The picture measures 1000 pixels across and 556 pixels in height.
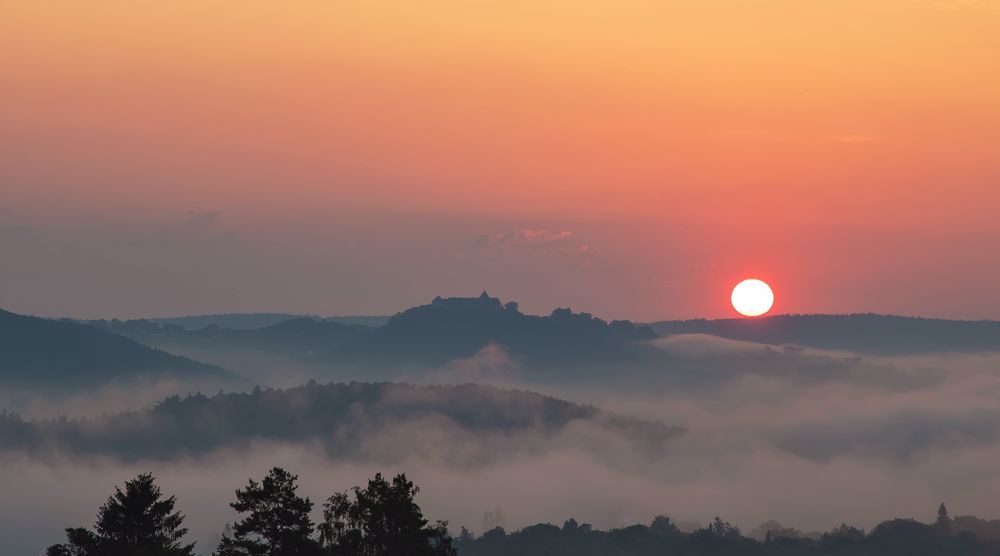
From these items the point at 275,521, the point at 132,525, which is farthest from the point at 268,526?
the point at 132,525

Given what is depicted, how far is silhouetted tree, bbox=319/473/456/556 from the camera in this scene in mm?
99875

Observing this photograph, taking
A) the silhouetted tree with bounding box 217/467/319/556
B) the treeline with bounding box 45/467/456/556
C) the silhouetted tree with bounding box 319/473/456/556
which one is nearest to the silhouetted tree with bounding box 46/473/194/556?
the treeline with bounding box 45/467/456/556

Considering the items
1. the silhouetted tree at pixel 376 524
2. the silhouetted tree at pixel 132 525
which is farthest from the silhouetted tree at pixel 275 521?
the silhouetted tree at pixel 376 524

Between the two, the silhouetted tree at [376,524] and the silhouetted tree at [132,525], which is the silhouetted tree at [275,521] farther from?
the silhouetted tree at [376,524]

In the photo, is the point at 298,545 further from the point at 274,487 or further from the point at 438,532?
the point at 438,532

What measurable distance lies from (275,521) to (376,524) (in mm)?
10361

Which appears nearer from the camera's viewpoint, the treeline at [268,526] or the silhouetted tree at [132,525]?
the treeline at [268,526]

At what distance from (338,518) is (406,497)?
5081mm

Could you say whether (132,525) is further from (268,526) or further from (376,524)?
(376,524)

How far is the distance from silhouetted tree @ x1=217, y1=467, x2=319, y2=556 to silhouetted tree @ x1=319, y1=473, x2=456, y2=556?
7181 millimetres

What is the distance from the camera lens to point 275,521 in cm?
9219

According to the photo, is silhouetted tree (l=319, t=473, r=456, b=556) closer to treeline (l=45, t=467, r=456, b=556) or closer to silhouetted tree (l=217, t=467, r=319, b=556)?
treeline (l=45, t=467, r=456, b=556)

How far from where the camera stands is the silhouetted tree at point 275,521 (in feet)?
295

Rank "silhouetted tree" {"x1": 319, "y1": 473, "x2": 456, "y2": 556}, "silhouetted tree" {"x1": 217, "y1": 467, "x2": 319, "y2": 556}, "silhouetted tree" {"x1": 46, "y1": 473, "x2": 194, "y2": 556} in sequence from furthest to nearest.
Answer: "silhouetted tree" {"x1": 319, "y1": 473, "x2": 456, "y2": 556} < "silhouetted tree" {"x1": 46, "y1": 473, "x2": 194, "y2": 556} < "silhouetted tree" {"x1": 217, "y1": 467, "x2": 319, "y2": 556}
